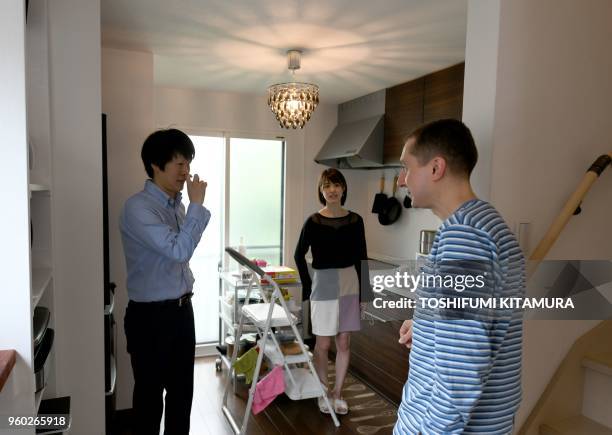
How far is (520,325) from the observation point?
1.13m

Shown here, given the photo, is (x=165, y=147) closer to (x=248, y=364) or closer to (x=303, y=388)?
(x=248, y=364)

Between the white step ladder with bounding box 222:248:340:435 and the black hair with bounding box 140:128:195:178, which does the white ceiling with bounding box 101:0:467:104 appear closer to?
the black hair with bounding box 140:128:195:178

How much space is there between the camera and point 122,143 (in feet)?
9.02

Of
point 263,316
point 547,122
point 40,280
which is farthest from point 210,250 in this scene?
point 547,122

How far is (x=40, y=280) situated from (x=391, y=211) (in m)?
3.01

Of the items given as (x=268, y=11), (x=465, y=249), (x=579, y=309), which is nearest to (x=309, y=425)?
(x=579, y=309)

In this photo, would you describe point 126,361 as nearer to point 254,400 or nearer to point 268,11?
point 254,400

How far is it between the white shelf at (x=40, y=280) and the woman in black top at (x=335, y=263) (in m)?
1.59

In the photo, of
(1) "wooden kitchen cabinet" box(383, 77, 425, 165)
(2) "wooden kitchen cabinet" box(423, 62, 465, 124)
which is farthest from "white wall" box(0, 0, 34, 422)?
(1) "wooden kitchen cabinet" box(383, 77, 425, 165)

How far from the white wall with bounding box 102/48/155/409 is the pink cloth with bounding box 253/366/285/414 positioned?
0.82 metres

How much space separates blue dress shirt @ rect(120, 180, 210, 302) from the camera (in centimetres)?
169

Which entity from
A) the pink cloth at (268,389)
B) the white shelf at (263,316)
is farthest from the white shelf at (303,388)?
the white shelf at (263,316)

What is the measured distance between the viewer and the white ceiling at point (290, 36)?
2145mm

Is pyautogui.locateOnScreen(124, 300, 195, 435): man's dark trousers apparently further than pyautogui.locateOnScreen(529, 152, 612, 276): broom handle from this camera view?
Yes
